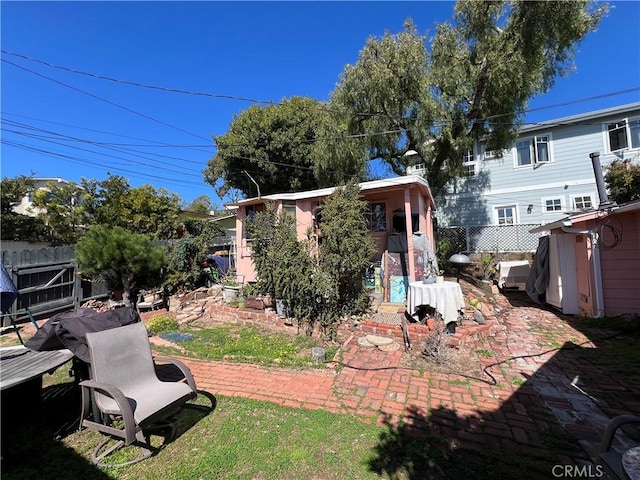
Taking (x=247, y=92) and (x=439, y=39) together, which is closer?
(x=247, y=92)

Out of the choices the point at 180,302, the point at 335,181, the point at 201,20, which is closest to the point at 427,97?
the point at 335,181

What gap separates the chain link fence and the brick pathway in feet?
29.6

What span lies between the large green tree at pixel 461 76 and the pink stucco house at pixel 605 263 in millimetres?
5914

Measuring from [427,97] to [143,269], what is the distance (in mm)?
11015

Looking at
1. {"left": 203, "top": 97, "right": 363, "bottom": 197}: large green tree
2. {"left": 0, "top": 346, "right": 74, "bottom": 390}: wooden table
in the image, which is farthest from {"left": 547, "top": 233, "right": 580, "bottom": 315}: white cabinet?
{"left": 203, "top": 97, "right": 363, "bottom": 197}: large green tree

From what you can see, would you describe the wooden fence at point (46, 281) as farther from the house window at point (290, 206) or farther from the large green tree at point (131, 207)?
the house window at point (290, 206)

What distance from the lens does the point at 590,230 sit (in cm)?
664

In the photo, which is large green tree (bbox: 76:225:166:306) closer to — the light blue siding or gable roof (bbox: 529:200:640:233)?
gable roof (bbox: 529:200:640:233)

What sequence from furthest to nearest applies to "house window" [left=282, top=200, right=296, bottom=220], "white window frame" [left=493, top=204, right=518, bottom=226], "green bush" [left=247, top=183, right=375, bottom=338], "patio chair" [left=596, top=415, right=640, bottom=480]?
"white window frame" [left=493, top=204, right=518, bottom=226]
"house window" [left=282, top=200, right=296, bottom=220]
"green bush" [left=247, top=183, right=375, bottom=338]
"patio chair" [left=596, top=415, right=640, bottom=480]

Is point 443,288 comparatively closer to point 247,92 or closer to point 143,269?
point 143,269

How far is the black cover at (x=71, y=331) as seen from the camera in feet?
9.24

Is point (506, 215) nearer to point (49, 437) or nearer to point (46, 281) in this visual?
point (49, 437)

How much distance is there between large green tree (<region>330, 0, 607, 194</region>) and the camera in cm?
960

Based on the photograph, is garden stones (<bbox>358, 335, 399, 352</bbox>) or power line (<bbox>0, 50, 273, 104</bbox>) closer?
garden stones (<bbox>358, 335, 399, 352</bbox>)
